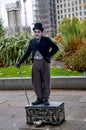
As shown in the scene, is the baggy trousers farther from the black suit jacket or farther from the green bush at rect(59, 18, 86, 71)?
the green bush at rect(59, 18, 86, 71)

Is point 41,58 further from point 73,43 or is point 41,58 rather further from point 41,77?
point 73,43

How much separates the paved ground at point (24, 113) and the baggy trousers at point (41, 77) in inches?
26.4

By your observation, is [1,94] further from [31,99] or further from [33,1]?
[33,1]

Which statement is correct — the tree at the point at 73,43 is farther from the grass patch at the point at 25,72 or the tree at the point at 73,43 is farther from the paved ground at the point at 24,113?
the paved ground at the point at 24,113

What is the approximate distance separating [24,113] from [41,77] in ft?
5.48

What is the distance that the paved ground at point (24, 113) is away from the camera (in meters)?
6.08

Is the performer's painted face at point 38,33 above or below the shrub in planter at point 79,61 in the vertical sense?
above

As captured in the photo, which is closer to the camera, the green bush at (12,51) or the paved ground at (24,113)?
the paved ground at (24,113)

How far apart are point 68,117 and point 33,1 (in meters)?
21.0

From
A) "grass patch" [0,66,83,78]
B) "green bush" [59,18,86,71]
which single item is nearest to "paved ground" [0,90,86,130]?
"grass patch" [0,66,83,78]

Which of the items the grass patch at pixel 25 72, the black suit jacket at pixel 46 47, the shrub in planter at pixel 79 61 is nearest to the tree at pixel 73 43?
the shrub in planter at pixel 79 61

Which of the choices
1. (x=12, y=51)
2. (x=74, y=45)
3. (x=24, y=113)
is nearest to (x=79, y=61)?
(x=74, y=45)

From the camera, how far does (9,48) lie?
13.9 m

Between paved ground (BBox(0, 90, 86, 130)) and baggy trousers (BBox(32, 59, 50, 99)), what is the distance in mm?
671
